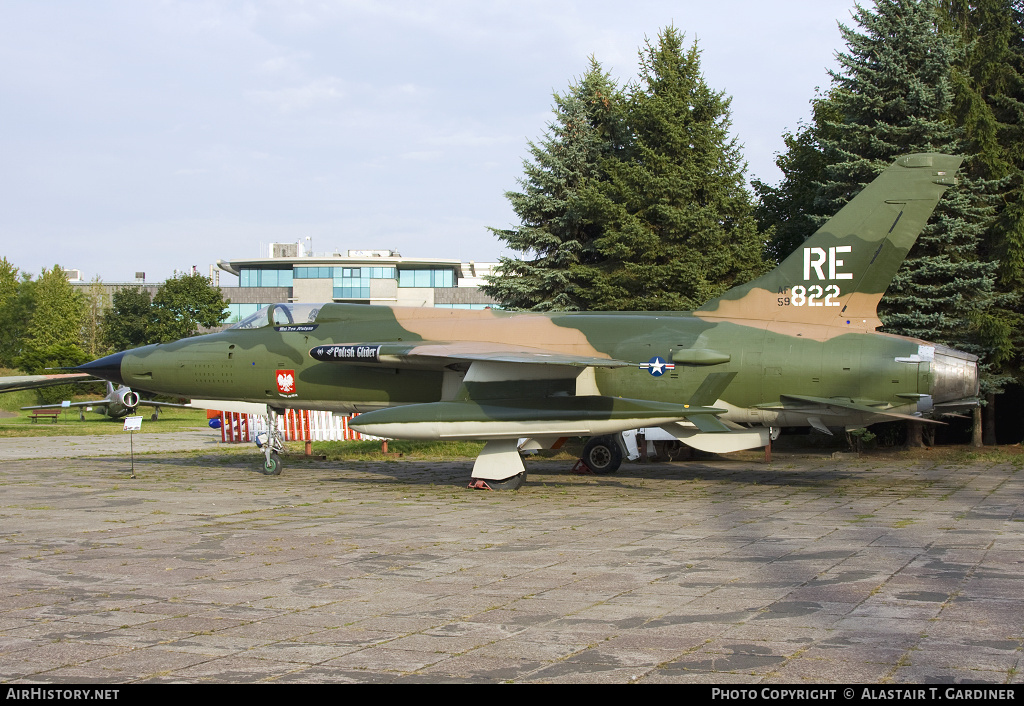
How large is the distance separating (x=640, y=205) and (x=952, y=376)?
41.3 ft

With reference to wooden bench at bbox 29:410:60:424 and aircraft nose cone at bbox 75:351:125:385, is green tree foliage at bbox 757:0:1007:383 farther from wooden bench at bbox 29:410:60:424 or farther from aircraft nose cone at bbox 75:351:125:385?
wooden bench at bbox 29:410:60:424

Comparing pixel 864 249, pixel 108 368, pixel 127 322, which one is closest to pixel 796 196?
pixel 864 249

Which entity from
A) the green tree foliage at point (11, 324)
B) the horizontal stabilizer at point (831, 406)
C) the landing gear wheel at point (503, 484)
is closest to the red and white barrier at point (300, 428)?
the landing gear wheel at point (503, 484)

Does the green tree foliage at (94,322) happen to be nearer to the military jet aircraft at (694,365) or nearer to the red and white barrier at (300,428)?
the red and white barrier at (300,428)

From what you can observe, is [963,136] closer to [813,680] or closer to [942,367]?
[942,367]

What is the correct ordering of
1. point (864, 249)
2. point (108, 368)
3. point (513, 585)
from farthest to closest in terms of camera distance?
point (108, 368) → point (864, 249) → point (513, 585)

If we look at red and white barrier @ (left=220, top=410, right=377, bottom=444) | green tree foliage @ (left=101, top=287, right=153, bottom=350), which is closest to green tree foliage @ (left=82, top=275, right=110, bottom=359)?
green tree foliage @ (left=101, top=287, right=153, bottom=350)

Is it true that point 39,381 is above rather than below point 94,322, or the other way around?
below

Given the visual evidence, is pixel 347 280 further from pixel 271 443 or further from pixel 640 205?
pixel 271 443

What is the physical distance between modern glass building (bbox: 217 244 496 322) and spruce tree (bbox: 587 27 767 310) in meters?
45.1

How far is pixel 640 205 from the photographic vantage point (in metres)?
24.5

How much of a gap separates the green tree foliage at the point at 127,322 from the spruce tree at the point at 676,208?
50014 mm

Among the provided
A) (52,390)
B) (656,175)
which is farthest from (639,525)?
(52,390)

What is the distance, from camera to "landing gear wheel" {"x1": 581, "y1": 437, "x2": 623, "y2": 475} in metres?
17.6
